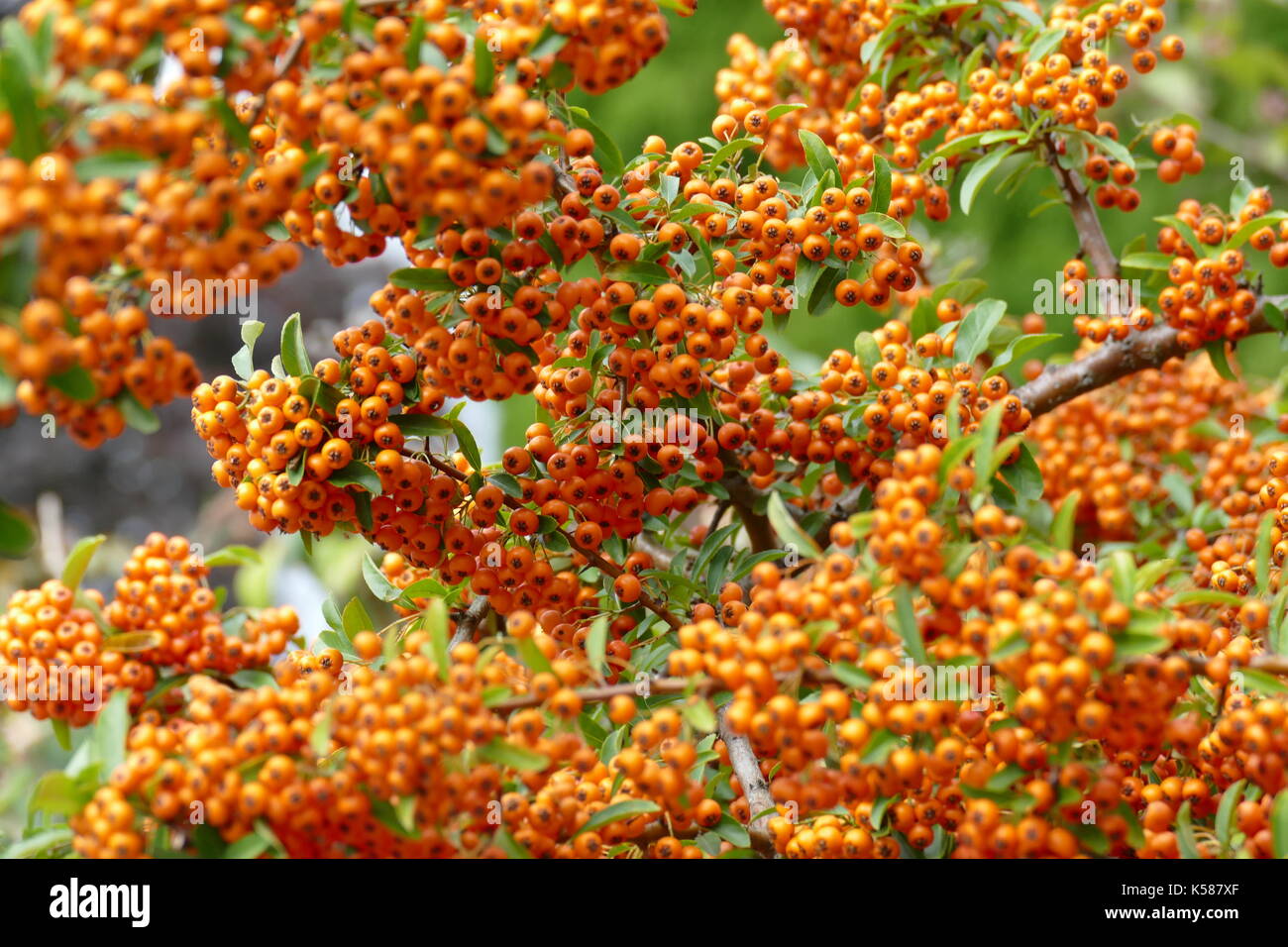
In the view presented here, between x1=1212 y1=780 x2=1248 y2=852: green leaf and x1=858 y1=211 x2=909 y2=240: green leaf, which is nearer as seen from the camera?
x1=1212 y1=780 x2=1248 y2=852: green leaf

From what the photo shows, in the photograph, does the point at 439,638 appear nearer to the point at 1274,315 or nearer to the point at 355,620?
the point at 355,620

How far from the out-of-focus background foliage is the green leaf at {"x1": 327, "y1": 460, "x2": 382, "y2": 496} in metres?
3.29

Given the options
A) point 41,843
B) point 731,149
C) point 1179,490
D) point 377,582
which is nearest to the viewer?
point 41,843

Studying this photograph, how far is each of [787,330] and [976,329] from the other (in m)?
3.76

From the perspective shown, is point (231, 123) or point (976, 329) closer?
point (231, 123)

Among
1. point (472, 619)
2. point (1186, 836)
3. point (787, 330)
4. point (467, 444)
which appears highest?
point (787, 330)

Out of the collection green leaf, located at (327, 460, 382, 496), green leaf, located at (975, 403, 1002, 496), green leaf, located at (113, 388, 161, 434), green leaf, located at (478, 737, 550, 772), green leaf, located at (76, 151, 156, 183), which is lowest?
green leaf, located at (478, 737, 550, 772)

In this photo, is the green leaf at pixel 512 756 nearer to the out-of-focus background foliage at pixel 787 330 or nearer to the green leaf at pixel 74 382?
the green leaf at pixel 74 382

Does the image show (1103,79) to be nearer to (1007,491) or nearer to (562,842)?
(1007,491)

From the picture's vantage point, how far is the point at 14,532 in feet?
4.81

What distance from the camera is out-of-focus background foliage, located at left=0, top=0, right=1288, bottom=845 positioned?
652 centimetres

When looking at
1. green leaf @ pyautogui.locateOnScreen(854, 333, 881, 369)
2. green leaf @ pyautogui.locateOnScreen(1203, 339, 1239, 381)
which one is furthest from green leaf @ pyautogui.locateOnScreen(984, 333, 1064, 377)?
green leaf @ pyautogui.locateOnScreen(1203, 339, 1239, 381)

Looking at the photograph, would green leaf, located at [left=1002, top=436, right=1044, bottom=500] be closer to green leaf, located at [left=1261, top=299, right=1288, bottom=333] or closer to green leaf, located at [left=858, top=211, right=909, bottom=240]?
green leaf, located at [left=858, top=211, right=909, bottom=240]

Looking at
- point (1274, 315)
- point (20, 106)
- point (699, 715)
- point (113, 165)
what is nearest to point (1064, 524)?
point (699, 715)
